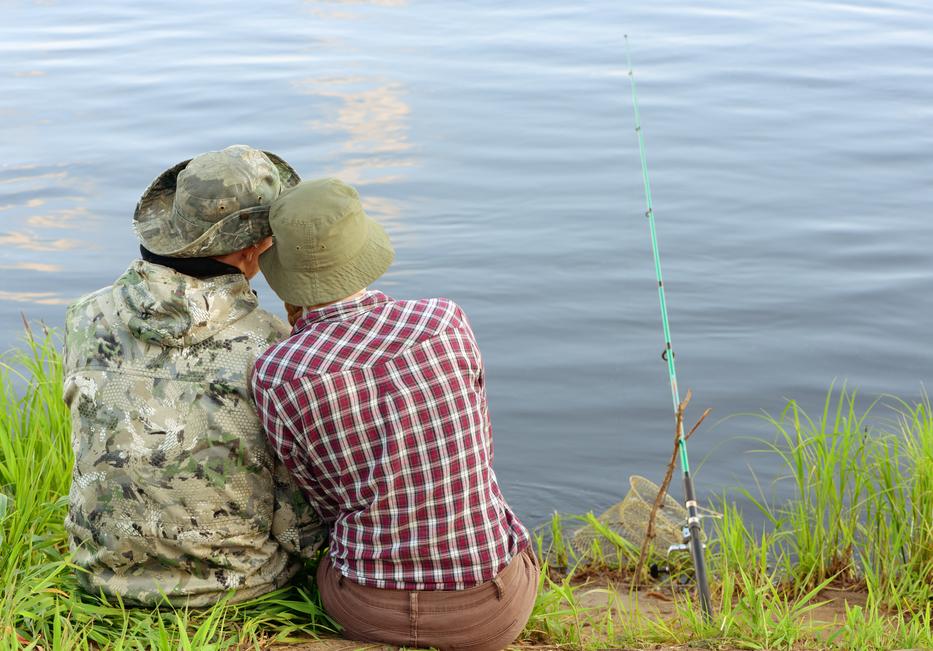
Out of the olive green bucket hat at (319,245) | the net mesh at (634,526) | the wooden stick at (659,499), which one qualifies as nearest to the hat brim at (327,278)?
the olive green bucket hat at (319,245)

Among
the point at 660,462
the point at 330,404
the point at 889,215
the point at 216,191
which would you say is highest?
the point at 216,191

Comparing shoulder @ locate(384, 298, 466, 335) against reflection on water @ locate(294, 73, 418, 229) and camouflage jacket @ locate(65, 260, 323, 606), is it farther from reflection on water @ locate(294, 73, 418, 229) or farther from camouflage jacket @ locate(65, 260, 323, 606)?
reflection on water @ locate(294, 73, 418, 229)

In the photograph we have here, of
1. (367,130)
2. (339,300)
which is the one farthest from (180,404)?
(367,130)

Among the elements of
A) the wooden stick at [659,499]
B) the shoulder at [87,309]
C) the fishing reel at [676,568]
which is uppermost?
the shoulder at [87,309]

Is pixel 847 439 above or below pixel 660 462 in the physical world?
above

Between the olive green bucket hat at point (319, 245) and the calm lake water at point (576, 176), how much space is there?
8.33ft

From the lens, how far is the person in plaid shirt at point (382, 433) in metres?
2.62

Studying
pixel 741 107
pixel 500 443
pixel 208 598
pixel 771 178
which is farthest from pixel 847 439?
pixel 741 107

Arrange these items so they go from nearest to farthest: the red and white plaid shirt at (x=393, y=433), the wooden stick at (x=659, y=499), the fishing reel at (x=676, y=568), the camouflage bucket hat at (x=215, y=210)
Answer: the red and white plaid shirt at (x=393, y=433)
the camouflage bucket hat at (x=215, y=210)
the wooden stick at (x=659, y=499)
the fishing reel at (x=676, y=568)

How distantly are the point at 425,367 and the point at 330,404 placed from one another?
222 millimetres

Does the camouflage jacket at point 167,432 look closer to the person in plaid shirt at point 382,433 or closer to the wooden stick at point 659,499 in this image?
the person in plaid shirt at point 382,433

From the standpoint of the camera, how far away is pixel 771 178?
848 centimetres

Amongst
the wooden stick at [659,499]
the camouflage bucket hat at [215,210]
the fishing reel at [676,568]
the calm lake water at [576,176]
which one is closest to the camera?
the camouflage bucket hat at [215,210]

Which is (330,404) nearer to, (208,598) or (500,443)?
(208,598)
